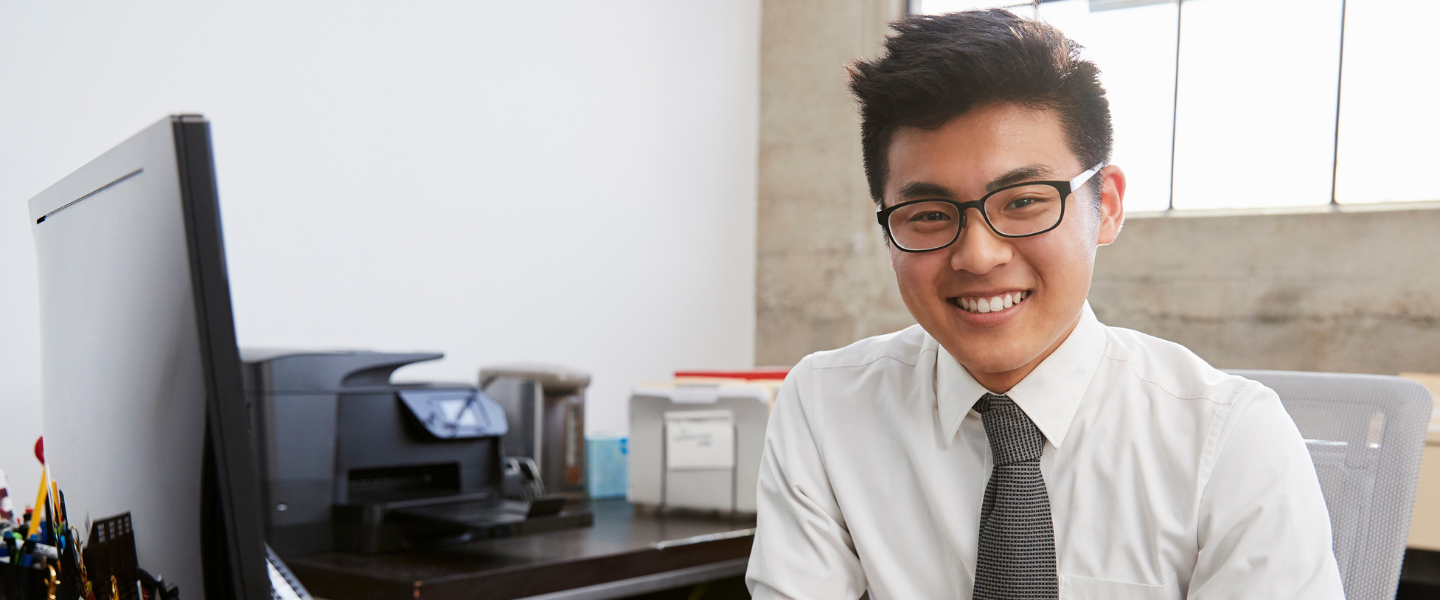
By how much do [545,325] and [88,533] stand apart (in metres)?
2.41

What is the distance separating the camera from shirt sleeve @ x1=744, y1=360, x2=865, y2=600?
1.10 m

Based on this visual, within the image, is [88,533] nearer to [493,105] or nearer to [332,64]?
[332,64]

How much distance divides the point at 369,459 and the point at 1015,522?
1146 millimetres

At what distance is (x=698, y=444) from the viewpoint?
1.98m

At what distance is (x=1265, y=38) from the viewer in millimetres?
3408

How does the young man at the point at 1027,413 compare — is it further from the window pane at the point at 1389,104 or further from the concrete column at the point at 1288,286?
the window pane at the point at 1389,104

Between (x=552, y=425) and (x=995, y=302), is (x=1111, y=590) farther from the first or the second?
(x=552, y=425)

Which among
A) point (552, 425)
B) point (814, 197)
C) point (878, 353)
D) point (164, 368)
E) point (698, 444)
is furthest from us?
point (814, 197)

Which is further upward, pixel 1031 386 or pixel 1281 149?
pixel 1281 149

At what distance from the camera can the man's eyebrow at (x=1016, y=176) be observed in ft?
3.20

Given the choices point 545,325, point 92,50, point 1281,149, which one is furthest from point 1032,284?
point 1281,149

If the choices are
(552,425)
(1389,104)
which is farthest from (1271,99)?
(552,425)

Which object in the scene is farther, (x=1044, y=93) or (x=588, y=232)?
(x=588, y=232)

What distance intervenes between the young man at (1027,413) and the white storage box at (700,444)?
83cm
